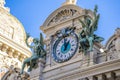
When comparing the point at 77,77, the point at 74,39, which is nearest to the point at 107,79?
the point at 77,77

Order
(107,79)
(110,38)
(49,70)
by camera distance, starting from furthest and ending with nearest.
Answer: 1. (49,70)
2. (110,38)
3. (107,79)

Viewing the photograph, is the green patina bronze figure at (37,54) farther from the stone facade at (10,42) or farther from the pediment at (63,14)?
the stone facade at (10,42)

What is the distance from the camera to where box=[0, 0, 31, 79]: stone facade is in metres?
27.8

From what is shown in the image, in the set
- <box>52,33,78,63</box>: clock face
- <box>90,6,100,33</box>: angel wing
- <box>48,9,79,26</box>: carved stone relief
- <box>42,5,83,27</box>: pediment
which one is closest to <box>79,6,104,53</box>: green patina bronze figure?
<box>90,6,100,33</box>: angel wing

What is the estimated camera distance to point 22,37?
3105 centimetres

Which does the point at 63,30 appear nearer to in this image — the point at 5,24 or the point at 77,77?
the point at 77,77

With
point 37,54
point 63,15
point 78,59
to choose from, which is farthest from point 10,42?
point 78,59

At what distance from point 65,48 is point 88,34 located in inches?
64.7

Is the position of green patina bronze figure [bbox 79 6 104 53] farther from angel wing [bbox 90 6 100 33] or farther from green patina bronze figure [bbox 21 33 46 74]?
green patina bronze figure [bbox 21 33 46 74]

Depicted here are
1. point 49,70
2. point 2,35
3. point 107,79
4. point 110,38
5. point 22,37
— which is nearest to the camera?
point 107,79

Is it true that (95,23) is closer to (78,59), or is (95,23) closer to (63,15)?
(78,59)

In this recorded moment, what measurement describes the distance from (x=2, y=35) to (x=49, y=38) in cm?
705

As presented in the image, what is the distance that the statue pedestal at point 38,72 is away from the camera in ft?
67.2

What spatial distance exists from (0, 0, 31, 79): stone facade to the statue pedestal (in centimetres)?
663
